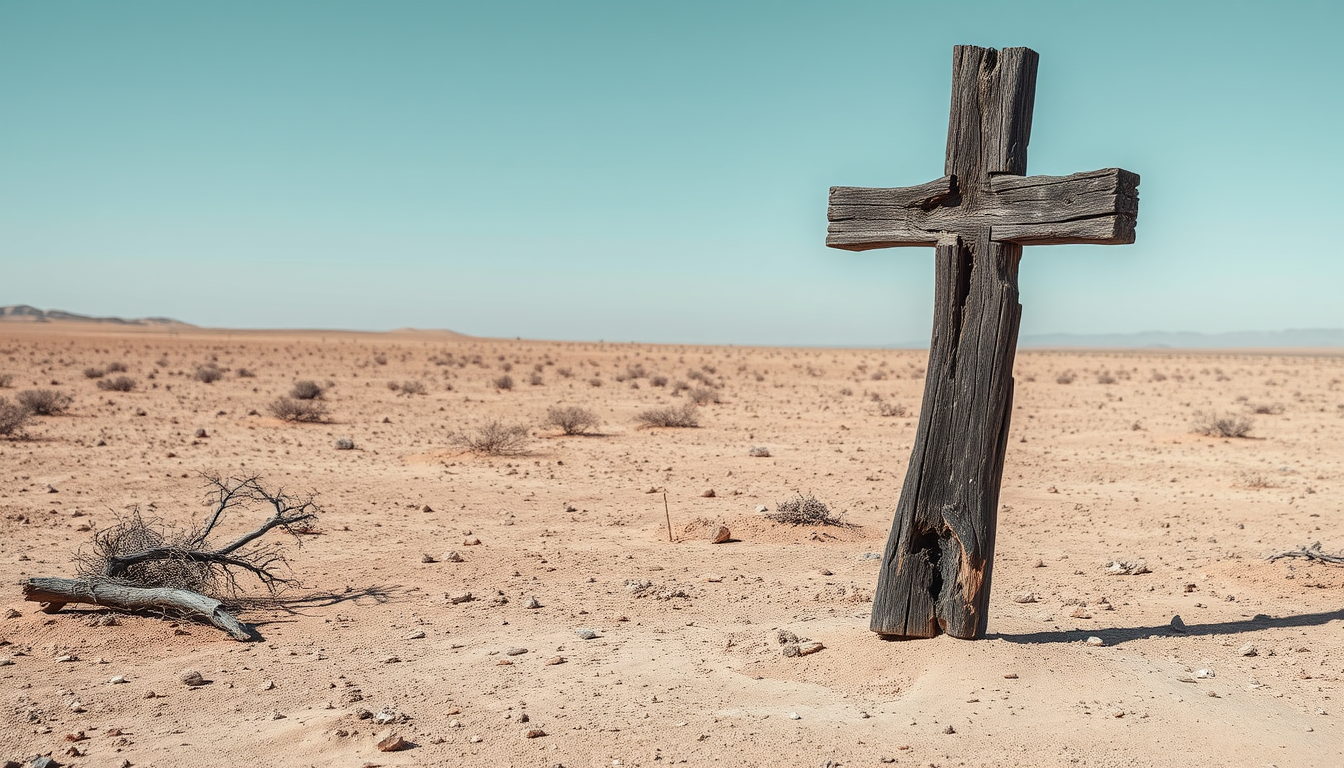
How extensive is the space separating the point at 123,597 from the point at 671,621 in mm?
3441

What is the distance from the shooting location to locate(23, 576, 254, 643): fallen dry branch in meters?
6.04

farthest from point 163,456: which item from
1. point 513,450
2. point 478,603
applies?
point 478,603

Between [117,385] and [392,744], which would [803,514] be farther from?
[117,385]

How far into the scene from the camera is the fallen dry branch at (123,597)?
6.04 meters

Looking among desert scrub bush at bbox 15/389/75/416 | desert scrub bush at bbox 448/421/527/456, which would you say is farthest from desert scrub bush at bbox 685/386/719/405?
desert scrub bush at bbox 15/389/75/416

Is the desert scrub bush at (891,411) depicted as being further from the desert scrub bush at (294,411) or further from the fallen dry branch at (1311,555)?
the fallen dry branch at (1311,555)

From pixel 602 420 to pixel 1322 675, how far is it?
16957mm

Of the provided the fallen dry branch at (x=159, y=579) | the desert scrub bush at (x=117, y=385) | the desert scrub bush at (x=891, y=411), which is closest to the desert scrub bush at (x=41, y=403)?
the desert scrub bush at (x=117, y=385)

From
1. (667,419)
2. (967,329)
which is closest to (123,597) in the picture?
(967,329)

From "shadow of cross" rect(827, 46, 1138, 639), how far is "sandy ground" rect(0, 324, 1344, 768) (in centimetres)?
35

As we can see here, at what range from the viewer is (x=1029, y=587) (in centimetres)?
751

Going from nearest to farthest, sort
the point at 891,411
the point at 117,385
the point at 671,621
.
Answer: the point at 671,621 < the point at 891,411 < the point at 117,385

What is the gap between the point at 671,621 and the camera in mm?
6504

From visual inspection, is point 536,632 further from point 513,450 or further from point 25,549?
point 513,450
